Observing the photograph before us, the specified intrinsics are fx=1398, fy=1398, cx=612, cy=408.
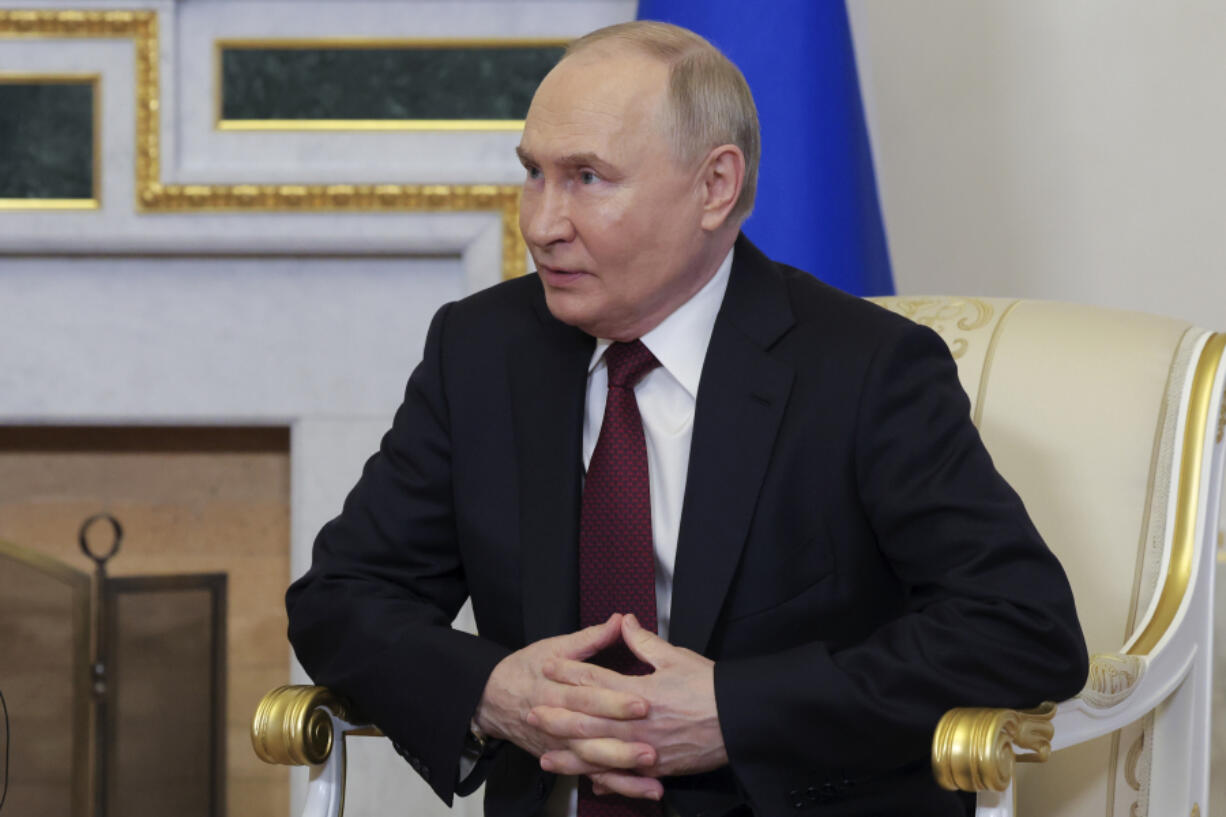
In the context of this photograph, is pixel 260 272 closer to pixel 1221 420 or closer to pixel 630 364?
pixel 630 364

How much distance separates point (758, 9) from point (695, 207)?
3.20 ft

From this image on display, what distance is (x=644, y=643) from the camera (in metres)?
1.23

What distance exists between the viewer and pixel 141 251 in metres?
2.41

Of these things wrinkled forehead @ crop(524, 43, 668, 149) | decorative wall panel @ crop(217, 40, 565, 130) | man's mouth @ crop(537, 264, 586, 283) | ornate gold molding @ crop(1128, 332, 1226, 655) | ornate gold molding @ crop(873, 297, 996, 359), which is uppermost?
decorative wall panel @ crop(217, 40, 565, 130)

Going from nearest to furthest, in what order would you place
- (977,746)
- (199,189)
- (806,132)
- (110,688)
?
(977,746)
(806,132)
(199,189)
(110,688)

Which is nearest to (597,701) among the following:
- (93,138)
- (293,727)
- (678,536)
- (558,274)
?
(678,536)

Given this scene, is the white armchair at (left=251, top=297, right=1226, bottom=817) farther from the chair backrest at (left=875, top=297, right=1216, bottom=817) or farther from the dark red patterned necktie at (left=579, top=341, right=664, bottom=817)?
the dark red patterned necktie at (left=579, top=341, right=664, bottom=817)

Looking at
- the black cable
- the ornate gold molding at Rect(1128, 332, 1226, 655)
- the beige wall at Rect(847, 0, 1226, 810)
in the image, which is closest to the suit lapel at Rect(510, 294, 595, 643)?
the ornate gold molding at Rect(1128, 332, 1226, 655)

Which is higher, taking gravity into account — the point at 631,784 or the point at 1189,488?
the point at 1189,488

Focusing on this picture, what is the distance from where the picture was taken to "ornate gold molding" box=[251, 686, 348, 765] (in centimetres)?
130

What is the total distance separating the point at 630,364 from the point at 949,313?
555 mm

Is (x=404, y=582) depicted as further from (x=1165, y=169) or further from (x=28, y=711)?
(x=1165, y=169)

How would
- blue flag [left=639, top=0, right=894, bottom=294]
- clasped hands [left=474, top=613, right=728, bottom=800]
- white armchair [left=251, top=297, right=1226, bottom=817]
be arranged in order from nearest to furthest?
clasped hands [left=474, top=613, right=728, bottom=800] → white armchair [left=251, top=297, right=1226, bottom=817] → blue flag [left=639, top=0, right=894, bottom=294]

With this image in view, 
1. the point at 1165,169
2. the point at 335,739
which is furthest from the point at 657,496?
the point at 1165,169
